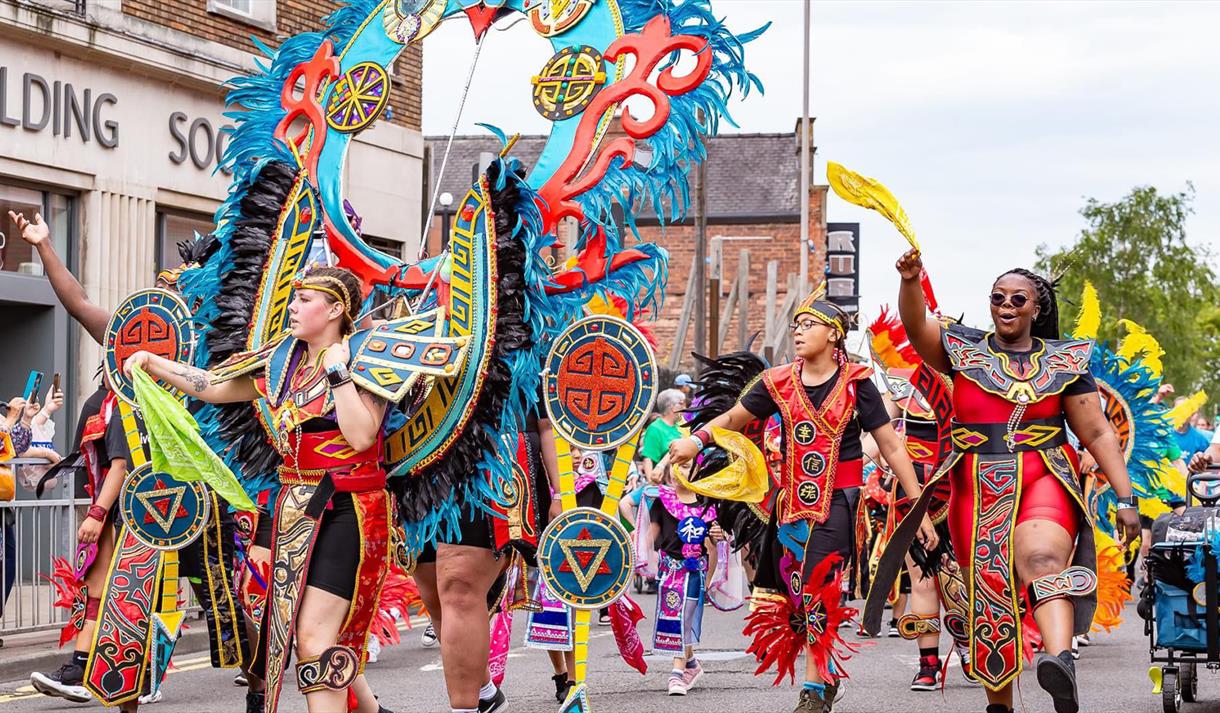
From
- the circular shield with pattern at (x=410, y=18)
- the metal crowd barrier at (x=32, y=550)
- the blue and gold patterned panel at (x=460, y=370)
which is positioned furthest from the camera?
the metal crowd barrier at (x=32, y=550)

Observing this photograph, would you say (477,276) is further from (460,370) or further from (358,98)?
(358,98)

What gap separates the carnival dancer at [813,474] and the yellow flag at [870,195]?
5.39 feet

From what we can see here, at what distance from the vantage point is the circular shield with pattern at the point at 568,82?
782 centimetres

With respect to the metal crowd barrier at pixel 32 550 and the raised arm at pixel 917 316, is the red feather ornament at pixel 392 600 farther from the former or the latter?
the raised arm at pixel 917 316

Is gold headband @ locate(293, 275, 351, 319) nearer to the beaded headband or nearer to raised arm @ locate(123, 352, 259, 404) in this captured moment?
raised arm @ locate(123, 352, 259, 404)

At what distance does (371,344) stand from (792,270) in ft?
137

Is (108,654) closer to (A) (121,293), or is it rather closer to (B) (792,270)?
(A) (121,293)

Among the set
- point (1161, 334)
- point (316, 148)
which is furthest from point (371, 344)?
point (1161, 334)

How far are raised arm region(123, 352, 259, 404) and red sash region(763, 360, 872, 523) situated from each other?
3003 mm

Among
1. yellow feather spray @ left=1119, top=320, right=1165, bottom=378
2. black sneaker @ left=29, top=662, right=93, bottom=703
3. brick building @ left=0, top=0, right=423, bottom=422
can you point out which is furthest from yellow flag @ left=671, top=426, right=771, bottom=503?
brick building @ left=0, top=0, right=423, bottom=422

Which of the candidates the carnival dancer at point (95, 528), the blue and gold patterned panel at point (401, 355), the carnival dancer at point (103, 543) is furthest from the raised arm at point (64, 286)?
the blue and gold patterned panel at point (401, 355)

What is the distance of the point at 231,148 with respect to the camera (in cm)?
834

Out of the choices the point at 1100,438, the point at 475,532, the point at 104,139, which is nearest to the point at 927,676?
the point at 1100,438

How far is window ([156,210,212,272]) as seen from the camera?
1773 centimetres
